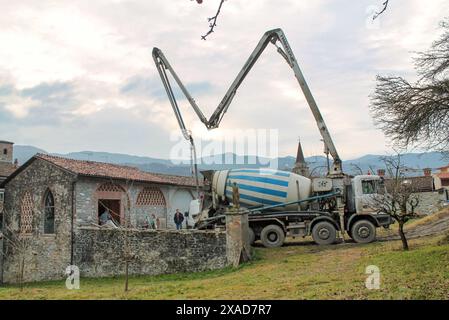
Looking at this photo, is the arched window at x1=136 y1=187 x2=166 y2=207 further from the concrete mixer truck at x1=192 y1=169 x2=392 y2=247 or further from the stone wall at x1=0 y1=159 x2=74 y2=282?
the concrete mixer truck at x1=192 y1=169 x2=392 y2=247

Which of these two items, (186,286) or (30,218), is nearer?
(186,286)

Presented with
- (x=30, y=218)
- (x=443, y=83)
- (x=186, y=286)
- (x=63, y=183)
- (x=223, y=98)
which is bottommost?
(x=186, y=286)

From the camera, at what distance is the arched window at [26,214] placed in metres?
23.9

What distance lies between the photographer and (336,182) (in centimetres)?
1919

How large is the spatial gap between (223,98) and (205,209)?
17.7 ft

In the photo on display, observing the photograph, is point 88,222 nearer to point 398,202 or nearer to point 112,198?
point 112,198

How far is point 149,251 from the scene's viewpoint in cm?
1853

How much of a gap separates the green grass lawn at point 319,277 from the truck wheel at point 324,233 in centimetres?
54

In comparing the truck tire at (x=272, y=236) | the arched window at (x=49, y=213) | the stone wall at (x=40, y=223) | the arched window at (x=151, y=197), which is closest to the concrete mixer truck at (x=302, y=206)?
the truck tire at (x=272, y=236)

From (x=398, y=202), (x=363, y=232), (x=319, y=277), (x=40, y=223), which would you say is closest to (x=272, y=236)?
(x=363, y=232)

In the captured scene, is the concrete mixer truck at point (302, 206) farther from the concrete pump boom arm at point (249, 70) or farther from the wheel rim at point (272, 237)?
the concrete pump boom arm at point (249, 70)
